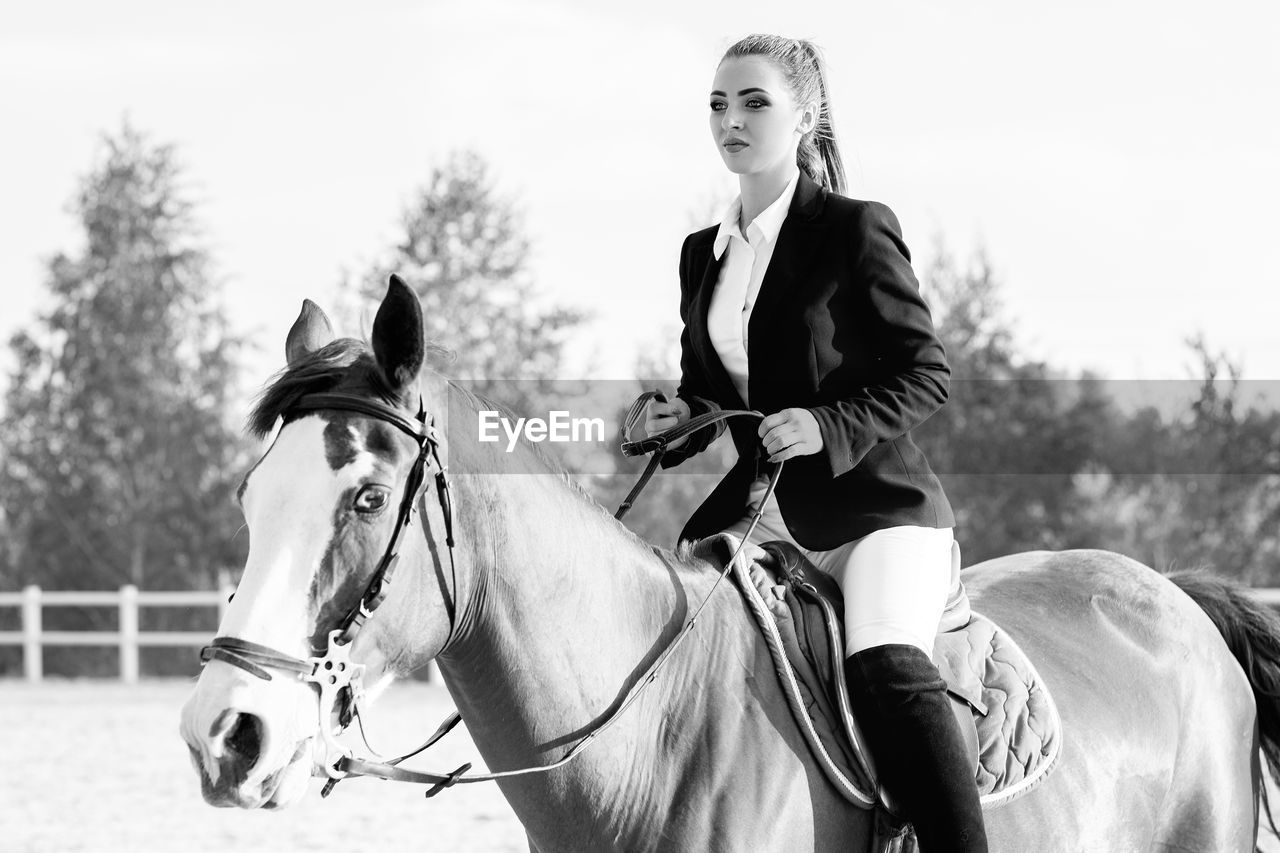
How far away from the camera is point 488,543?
96.7 inches

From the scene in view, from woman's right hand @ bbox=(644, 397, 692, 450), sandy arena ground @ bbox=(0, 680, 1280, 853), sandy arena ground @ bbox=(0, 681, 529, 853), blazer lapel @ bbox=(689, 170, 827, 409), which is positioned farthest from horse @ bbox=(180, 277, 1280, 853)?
sandy arena ground @ bbox=(0, 680, 1280, 853)

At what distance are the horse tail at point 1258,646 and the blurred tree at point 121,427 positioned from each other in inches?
907

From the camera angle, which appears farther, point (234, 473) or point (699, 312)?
point (234, 473)

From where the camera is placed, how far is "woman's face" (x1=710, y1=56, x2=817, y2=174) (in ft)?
9.55

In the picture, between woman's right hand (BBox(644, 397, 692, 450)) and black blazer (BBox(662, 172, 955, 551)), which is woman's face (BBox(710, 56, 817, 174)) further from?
woman's right hand (BBox(644, 397, 692, 450))

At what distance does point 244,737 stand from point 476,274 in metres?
23.0

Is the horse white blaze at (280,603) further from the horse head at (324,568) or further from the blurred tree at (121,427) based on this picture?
the blurred tree at (121,427)

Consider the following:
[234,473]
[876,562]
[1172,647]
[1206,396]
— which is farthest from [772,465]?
[234,473]

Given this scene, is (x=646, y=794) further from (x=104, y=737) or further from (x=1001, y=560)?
(x=104, y=737)

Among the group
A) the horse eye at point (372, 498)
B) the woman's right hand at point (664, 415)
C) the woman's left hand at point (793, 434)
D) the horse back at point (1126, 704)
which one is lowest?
the horse back at point (1126, 704)

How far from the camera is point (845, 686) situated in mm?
2783

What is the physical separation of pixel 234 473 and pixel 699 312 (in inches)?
948

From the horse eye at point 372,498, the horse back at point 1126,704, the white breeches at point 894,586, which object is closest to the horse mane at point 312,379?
the horse eye at point 372,498

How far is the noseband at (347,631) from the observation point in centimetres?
210
